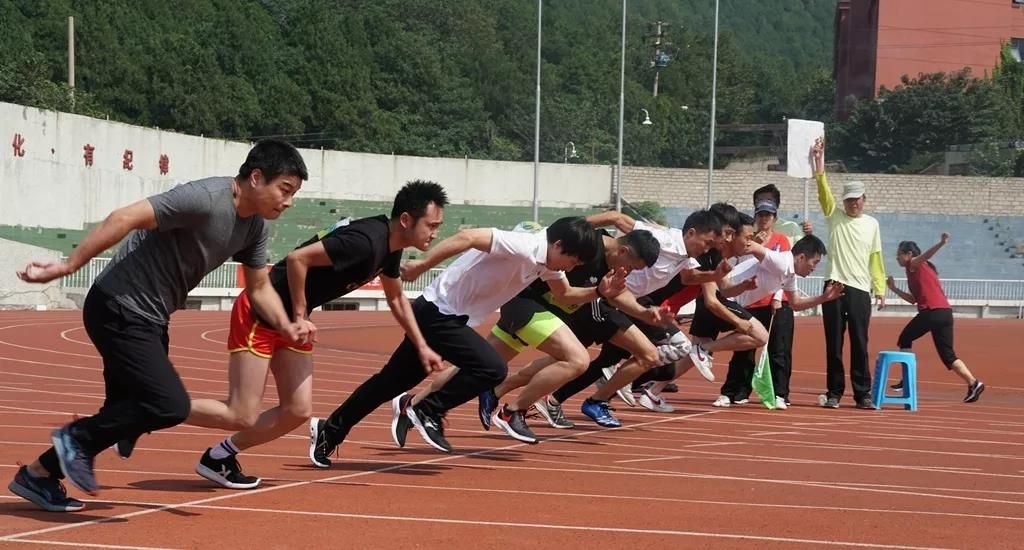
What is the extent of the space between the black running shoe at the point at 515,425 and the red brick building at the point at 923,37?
2847 inches

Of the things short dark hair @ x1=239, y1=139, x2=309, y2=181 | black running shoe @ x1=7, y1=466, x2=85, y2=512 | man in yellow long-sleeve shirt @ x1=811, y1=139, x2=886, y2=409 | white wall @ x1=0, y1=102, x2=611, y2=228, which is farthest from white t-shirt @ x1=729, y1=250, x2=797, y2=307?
white wall @ x1=0, y1=102, x2=611, y2=228

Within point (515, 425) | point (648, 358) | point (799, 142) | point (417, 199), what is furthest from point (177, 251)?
point (799, 142)

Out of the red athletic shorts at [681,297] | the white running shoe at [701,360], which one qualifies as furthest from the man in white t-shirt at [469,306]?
the white running shoe at [701,360]

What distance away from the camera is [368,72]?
3206 inches

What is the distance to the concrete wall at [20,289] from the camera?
30.0 m

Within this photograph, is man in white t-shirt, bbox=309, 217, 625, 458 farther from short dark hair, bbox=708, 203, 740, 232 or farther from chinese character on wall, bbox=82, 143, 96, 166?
chinese character on wall, bbox=82, 143, 96, 166

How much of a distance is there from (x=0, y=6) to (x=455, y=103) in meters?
25.2

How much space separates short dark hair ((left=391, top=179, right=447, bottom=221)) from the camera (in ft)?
23.2

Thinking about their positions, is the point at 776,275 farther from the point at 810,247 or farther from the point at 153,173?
the point at 153,173

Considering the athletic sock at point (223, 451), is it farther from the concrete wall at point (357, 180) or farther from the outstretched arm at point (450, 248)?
the concrete wall at point (357, 180)

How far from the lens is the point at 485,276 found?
27.2 ft

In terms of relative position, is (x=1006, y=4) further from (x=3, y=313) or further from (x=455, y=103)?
(x=3, y=313)

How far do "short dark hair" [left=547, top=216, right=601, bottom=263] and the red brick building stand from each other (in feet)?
239

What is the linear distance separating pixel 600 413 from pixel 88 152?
114 feet
